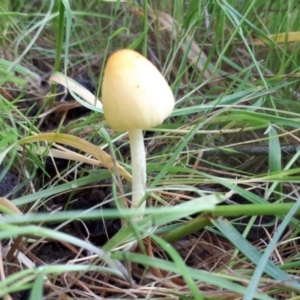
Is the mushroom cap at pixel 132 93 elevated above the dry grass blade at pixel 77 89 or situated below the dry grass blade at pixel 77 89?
above

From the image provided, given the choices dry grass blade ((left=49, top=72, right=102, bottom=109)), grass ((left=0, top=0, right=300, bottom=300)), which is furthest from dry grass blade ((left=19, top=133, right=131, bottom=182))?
dry grass blade ((left=49, top=72, right=102, bottom=109))

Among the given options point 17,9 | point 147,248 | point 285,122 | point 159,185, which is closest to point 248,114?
point 285,122

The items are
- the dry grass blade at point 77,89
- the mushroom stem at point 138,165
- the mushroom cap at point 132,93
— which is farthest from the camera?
the dry grass blade at point 77,89

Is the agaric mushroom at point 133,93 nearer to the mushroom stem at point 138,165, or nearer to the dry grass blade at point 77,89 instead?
the mushroom stem at point 138,165

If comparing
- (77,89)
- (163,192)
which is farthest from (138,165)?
(77,89)

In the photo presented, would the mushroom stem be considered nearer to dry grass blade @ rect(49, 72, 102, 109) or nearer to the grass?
the grass

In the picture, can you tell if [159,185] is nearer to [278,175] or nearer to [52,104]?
[278,175]

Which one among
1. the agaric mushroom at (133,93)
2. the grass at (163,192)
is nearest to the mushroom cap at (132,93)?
the agaric mushroom at (133,93)
